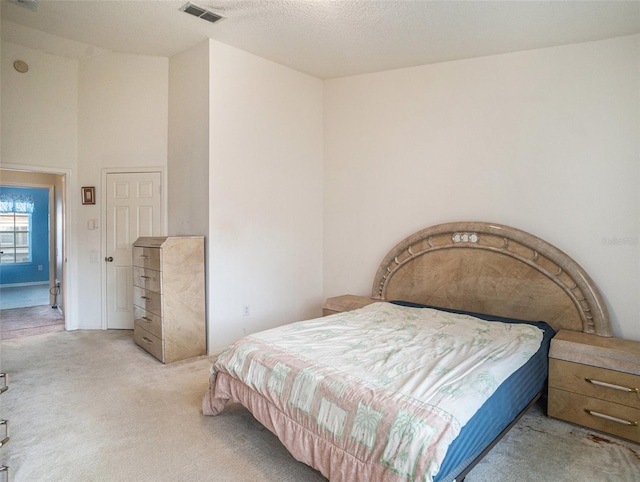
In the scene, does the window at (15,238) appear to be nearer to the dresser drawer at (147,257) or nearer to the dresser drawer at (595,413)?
the dresser drawer at (147,257)

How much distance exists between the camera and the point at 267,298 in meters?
4.32

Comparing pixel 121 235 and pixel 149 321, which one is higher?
pixel 121 235

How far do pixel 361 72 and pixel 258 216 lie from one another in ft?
6.75

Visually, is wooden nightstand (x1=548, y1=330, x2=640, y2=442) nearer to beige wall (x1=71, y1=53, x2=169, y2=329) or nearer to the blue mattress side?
the blue mattress side

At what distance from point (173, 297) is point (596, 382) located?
3442 millimetres

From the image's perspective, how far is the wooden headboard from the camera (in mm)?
2951

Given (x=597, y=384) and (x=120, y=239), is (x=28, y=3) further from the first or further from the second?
(x=597, y=384)

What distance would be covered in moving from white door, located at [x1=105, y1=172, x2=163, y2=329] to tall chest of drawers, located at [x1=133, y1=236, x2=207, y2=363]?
0.95 metres

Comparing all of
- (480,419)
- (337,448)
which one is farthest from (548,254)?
(337,448)

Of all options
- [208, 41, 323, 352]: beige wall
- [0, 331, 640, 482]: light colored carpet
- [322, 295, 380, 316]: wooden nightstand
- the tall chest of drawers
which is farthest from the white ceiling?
[0, 331, 640, 482]: light colored carpet

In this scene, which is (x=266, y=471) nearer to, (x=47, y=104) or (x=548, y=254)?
(x=548, y=254)

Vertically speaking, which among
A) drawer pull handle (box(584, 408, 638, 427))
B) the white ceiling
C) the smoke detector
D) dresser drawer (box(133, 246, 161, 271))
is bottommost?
drawer pull handle (box(584, 408, 638, 427))

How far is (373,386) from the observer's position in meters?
1.73

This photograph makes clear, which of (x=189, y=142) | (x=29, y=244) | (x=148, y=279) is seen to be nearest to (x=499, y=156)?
(x=189, y=142)
